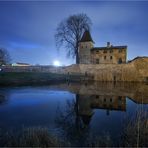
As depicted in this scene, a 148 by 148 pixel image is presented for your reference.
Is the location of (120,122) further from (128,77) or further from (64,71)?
(64,71)

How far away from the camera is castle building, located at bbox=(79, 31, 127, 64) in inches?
1747

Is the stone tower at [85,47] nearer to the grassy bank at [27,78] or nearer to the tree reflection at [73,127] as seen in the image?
the grassy bank at [27,78]

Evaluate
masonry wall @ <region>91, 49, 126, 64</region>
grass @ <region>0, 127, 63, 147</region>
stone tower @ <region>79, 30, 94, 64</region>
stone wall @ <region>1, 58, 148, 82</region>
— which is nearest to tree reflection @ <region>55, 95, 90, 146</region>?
grass @ <region>0, 127, 63, 147</region>

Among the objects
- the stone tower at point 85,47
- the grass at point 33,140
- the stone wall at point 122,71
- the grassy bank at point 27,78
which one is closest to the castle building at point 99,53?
the stone tower at point 85,47

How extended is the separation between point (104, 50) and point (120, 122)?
4048 cm

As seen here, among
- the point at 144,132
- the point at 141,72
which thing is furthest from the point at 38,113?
the point at 141,72

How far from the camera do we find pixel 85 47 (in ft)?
154

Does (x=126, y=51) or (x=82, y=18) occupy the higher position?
(x=82, y=18)

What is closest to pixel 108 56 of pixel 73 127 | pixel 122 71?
pixel 122 71

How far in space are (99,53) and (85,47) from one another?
441cm

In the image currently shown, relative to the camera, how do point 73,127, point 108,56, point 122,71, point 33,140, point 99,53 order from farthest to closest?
point 99,53, point 108,56, point 122,71, point 73,127, point 33,140

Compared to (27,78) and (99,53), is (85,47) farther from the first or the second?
(27,78)

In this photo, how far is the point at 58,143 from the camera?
4656 millimetres

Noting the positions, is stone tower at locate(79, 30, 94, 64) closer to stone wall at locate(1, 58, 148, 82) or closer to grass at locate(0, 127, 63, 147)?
stone wall at locate(1, 58, 148, 82)
